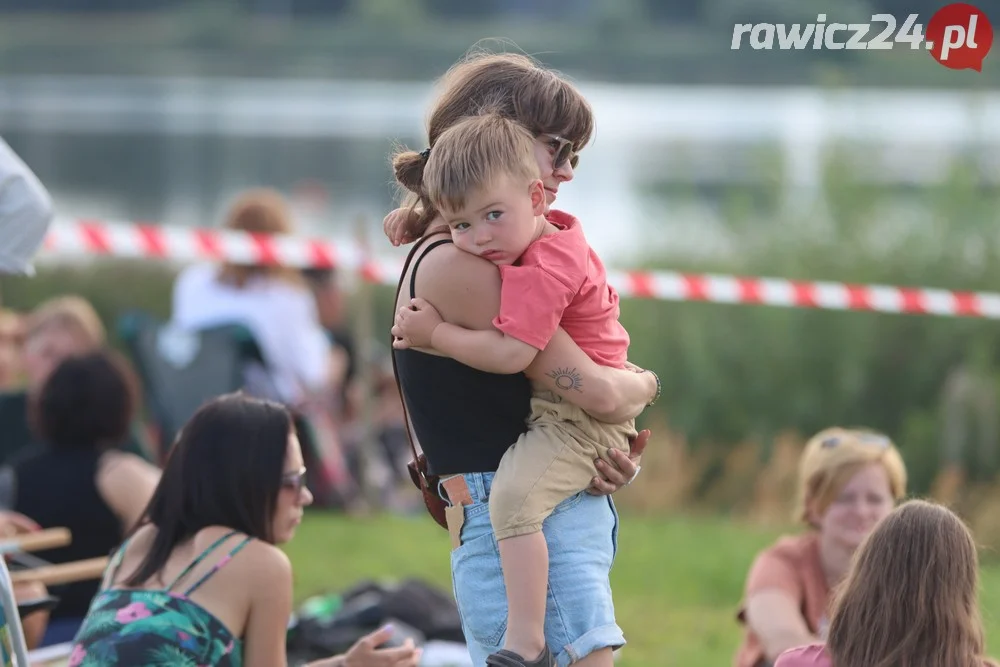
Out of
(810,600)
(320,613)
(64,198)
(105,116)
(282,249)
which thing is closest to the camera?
(810,600)

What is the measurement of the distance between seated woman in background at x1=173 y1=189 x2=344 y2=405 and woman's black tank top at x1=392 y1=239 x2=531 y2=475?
459cm

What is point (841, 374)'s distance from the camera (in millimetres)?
8188

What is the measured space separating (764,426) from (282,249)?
9.43 feet

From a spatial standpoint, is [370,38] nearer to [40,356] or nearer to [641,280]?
[641,280]

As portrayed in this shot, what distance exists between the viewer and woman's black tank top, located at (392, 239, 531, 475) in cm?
264

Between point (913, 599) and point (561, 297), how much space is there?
890 millimetres

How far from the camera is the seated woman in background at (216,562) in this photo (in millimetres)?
3141

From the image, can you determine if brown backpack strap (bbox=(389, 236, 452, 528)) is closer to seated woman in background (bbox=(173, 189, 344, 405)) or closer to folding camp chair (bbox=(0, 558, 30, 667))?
folding camp chair (bbox=(0, 558, 30, 667))

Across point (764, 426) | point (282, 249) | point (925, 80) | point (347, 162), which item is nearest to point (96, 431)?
point (282, 249)

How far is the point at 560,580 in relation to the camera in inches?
103

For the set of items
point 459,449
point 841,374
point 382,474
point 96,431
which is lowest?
point 382,474

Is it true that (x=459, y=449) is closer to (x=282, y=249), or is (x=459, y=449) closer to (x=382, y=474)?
(x=282, y=249)

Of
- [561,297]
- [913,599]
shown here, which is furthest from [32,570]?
[913,599]

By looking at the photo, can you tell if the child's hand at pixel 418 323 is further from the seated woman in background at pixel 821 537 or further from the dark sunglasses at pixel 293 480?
the seated woman in background at pixel 821 537
